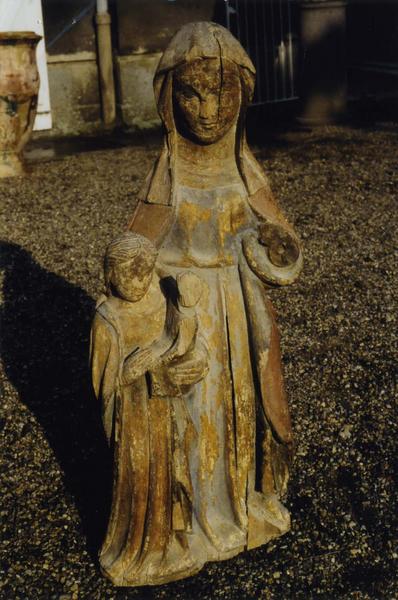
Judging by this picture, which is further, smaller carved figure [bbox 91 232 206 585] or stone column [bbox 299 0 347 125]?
stone column [bbox 299 0 347 125]

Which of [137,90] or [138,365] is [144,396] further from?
[137,90]

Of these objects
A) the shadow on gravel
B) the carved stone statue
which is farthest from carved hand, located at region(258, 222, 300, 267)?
the shadow on gravel

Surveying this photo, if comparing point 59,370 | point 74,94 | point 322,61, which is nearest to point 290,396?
point 59,370

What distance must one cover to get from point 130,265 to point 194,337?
378mm

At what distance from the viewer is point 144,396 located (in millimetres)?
3445

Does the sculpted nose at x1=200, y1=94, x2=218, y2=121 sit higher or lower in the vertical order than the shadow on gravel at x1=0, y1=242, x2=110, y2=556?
higher

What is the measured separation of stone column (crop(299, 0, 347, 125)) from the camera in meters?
12.1

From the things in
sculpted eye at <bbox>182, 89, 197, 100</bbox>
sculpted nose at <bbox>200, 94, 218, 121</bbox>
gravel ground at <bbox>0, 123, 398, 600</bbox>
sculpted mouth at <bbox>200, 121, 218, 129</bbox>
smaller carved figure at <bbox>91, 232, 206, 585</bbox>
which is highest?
sculpted eye at <bbox>182, 89, 197, 100</bbox>

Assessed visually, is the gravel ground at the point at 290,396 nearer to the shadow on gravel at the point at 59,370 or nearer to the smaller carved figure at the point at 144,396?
the shadow on gravel at the point at 59,370

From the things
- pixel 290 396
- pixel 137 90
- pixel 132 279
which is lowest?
pixel 290 396

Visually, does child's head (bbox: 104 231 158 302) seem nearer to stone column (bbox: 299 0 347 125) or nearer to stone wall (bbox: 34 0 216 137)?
stone column (bbox: 299 0 347 125)

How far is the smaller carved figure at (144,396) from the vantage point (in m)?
3.35

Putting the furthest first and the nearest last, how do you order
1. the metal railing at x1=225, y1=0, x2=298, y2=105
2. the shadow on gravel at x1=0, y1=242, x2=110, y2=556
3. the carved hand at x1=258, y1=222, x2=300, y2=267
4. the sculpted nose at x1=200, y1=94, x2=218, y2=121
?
the metal railing at x1=225, y1=0, x2=298, y2=105 < the shadow on gravel at x1=0, y1=242, x2=110, y2=556 < the carved hand at x1=258, y1=222, x2=300, y2=267 < the sculpted nose at x1=200, y1=94, x2=218, y2=121

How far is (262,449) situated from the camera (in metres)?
3.71
